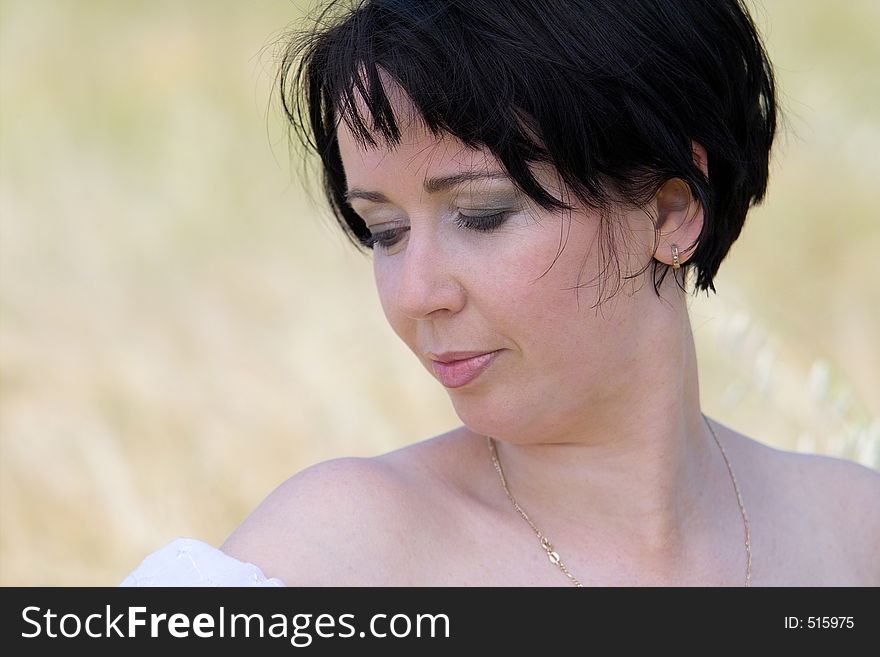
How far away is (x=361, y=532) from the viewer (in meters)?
1.94

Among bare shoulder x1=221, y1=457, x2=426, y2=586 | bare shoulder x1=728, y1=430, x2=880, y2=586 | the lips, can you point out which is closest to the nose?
the lips

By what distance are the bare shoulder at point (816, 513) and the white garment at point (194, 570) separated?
3.72ft

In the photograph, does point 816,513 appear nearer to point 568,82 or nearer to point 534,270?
point 534,270

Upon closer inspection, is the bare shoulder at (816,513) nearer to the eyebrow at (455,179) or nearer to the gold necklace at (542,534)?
the gold necklace at (542,534)

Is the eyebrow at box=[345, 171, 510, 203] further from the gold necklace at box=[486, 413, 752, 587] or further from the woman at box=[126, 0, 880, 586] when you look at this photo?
the gold necklace at box=[486, 413, 752, 587]

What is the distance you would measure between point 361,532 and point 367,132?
68 centimetres

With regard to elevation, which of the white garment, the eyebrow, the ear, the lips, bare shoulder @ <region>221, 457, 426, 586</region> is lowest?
the white garment

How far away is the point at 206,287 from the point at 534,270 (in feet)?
15.0

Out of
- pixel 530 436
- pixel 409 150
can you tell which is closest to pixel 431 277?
pixel 409 150

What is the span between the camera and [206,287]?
617 cm

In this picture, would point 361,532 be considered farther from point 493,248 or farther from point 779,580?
point 779,580

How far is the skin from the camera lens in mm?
1830

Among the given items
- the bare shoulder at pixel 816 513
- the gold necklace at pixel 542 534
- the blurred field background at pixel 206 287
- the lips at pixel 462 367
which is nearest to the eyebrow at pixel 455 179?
the lips at pixel 462 367

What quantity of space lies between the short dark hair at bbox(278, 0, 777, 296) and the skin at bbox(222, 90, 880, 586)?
0.04 m
